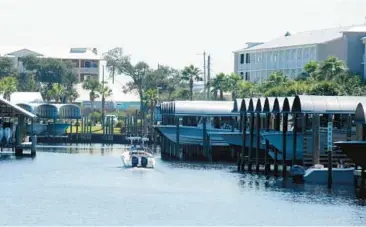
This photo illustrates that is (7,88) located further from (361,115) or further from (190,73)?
(361,115)

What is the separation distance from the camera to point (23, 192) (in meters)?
81.2

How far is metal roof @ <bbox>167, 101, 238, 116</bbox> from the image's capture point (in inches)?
4963

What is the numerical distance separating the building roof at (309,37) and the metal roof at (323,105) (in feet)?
220

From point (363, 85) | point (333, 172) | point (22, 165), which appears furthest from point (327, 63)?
point (333, 172)

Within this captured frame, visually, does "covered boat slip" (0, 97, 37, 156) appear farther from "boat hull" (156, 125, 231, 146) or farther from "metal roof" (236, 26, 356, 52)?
"metal roof" (236, 26, 356, 52)

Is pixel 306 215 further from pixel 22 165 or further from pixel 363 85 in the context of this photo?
pixel 363 85

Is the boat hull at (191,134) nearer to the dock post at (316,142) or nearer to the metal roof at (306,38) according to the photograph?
the dock post at (316,142)

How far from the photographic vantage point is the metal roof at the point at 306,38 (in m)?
168

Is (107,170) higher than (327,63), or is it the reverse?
(327,63)

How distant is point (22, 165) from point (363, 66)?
184 feet

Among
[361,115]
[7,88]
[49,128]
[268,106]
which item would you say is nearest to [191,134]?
[268,106]

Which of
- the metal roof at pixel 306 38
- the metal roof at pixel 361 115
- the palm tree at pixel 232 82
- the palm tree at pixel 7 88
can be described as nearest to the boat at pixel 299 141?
the metal roof at pixel 361 115

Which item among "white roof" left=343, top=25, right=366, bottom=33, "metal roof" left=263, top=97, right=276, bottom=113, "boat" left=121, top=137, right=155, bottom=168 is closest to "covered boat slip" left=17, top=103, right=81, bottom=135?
"white roof" left=343, top=25, right=366, bottom=33

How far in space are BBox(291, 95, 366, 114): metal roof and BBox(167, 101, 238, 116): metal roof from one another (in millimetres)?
32779
